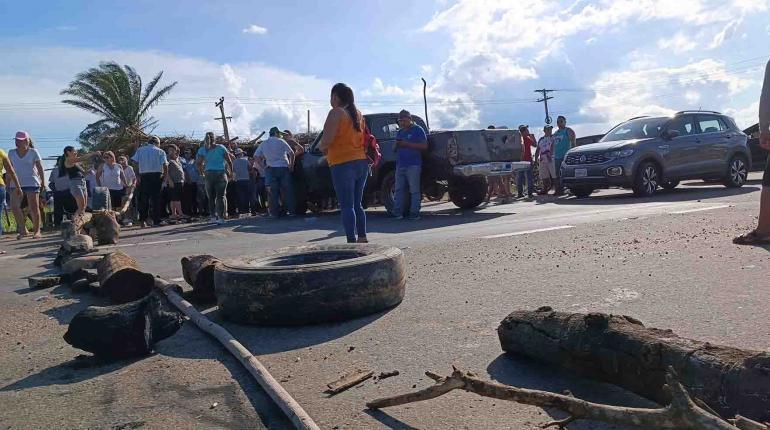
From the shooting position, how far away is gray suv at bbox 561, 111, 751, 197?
1316 cm

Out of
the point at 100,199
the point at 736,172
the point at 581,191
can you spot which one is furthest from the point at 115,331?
the point at 736,172

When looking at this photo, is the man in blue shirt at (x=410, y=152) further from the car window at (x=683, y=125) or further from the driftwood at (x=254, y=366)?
the driftwood at (x=254, y=366)

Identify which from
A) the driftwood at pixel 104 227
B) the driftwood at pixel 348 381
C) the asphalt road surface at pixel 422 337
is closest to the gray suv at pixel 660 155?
the asphalt road surface at pixel 422 337

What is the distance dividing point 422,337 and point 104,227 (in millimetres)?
7210

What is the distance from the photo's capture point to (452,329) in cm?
391

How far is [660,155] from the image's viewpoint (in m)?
13.4

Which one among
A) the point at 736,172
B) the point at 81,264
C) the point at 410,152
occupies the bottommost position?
the point at 81,264

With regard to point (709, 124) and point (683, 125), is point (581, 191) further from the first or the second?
point (709, 124)

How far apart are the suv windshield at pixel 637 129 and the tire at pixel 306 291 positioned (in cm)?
1097

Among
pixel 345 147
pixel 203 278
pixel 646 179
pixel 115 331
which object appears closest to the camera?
pixel 115 331

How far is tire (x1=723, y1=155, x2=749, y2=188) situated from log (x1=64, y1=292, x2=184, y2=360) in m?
14.1

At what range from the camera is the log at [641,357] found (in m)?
2.19

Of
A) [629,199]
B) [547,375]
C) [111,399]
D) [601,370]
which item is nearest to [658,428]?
[601,370]

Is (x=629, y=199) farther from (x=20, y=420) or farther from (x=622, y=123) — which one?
(x=20, y=420)
